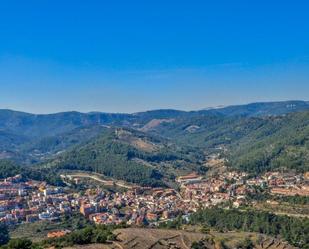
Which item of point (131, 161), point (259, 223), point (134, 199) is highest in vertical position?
point (131, 161)

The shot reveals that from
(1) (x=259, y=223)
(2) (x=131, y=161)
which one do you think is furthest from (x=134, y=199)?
(2) (x=131, y=161)

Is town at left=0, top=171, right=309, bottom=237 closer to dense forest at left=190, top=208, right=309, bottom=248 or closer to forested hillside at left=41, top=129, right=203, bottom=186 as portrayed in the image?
dense forest at left=190, top=208, right=309, bottom=248

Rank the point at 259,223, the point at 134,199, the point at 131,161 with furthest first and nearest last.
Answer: the point at 131,161 → the point at 134,199 → the point at 259,223

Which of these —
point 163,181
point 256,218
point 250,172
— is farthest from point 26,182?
point 256,218

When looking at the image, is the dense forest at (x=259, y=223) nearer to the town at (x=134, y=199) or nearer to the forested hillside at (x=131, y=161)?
the town at (x=134, y=199)

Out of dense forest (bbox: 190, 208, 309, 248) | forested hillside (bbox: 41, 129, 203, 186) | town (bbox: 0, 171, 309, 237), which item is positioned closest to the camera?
dense forest (bbox: 190, 208, 309, 248)

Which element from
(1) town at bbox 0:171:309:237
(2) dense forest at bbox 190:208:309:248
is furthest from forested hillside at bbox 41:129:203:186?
(2) dense forest at bbox 190:208:309:248

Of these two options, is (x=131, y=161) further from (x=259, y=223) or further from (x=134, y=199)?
(x=259, y=223)

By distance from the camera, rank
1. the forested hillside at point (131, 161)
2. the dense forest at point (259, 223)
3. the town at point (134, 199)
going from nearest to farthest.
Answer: the dense forest at point (259, 223), the town at point (134, 199), the forested hillside at point (131, 161)

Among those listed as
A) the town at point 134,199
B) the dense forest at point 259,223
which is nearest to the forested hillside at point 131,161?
the town at point 134,199
